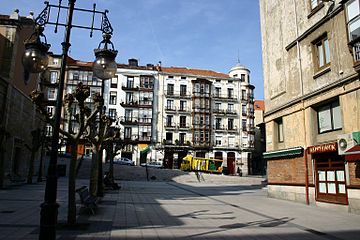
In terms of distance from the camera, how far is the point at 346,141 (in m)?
10.9

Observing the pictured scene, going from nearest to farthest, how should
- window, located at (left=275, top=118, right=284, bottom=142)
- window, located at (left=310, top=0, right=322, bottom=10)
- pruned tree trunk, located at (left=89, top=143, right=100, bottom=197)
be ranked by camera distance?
pruned tree trunk, located at (left=89, top=143, right=100, bottom=197), window, located at (left=310, top=0, right=322, bottom=10), window, located at (left=275, top=118, right=284, bottom=142)

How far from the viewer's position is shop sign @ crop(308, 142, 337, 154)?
1175 centimetres

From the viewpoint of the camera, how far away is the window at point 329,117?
40.2 feet

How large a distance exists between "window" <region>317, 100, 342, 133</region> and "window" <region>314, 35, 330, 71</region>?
5.85 ft

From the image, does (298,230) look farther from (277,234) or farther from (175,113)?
(175,113)

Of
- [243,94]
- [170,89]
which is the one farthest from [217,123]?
[170,89]

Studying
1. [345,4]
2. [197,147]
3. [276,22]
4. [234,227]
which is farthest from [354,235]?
[197,147]

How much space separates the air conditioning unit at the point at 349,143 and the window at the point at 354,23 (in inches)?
107

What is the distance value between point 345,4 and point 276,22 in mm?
6144

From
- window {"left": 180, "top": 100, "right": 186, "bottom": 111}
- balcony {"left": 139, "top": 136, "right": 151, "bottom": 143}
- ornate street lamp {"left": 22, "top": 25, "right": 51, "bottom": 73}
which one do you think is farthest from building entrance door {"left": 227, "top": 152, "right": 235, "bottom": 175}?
ornate street lamp {"left": 22, "top": 25, "right": 51, "bottom": 73}

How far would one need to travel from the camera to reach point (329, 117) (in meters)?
12.8

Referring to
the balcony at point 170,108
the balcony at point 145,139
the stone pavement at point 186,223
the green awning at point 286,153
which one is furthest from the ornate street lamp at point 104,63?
the balcony at point 170,108

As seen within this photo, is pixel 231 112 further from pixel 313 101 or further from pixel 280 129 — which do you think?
pixel 313 101

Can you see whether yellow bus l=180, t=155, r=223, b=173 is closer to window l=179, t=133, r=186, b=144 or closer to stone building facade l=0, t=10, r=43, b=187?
window l=179, t=133, r=186, b=144
